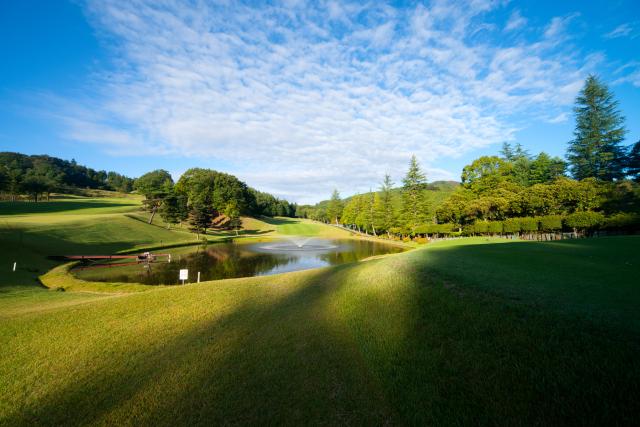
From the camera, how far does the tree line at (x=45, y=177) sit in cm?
5481

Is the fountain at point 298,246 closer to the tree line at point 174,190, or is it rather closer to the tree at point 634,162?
the tree line at point 174,190

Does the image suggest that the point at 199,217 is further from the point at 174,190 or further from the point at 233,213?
the point at 174,190

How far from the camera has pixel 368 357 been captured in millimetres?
5070

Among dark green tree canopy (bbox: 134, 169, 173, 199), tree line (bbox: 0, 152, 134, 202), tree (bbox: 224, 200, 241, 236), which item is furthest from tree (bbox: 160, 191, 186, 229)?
tree line (bbox: 0, 152, 134, 202)

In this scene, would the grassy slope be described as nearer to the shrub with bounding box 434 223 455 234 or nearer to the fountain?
the fountain

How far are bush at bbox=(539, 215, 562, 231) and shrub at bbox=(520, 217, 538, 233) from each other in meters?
0.59

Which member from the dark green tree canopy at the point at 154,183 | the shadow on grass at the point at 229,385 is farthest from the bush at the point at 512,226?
the dark green tree canopy at the point at 154,183

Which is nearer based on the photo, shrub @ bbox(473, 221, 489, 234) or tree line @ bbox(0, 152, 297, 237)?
shrub @ bbox(473, 221, 489, 234)

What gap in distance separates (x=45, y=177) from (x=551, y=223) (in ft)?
360

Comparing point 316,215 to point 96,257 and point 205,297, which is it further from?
point 205,297

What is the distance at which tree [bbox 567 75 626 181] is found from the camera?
41531 mm

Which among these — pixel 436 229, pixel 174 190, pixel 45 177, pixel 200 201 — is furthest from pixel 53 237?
pixel 45 177

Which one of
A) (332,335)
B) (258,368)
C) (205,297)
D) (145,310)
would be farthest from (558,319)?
(145,310)

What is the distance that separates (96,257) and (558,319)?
3442 centimetres
